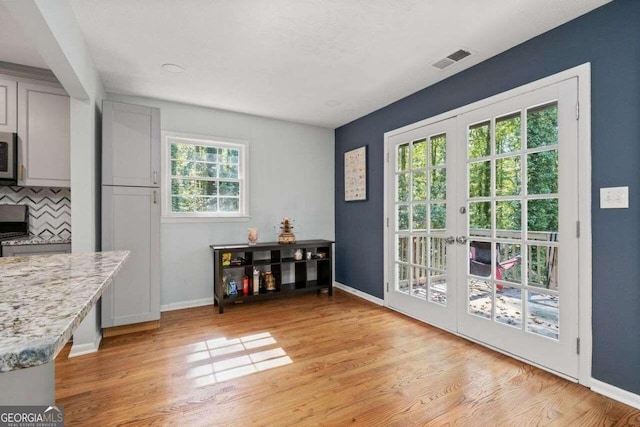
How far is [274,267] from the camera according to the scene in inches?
163

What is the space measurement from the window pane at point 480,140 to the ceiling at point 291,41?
0.57 m

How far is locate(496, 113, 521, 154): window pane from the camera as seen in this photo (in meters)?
2.38

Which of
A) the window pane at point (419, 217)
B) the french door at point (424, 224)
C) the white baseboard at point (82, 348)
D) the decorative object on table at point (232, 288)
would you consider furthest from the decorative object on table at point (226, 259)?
the window pane at point (419, 217)

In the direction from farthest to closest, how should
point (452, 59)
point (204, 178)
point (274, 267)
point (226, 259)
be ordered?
point (274, 267) → point (204, 178) → point (226, 259) → point (452, 59)

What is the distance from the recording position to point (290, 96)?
11.3 feet

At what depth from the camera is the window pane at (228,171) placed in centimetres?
398

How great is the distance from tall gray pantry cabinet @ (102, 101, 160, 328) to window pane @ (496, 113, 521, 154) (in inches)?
121

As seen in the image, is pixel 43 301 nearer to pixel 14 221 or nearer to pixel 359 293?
pixel 14 221

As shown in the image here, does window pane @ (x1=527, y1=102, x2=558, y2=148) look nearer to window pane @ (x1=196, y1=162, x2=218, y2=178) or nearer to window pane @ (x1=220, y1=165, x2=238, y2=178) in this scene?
window pane @ (x1=220, y1=165, x2=238, y2=178)

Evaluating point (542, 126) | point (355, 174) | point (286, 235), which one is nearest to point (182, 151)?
point (286, 235)

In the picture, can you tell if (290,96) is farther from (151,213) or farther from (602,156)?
(602,156)

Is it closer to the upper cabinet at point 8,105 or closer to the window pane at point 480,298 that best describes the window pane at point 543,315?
the window pane at point 480,298

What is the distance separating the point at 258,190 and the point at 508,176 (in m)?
2.91

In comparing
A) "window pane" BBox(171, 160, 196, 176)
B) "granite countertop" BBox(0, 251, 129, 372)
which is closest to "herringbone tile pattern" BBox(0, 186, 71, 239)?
"window pane" BBox(171, 160, 196, 176)
